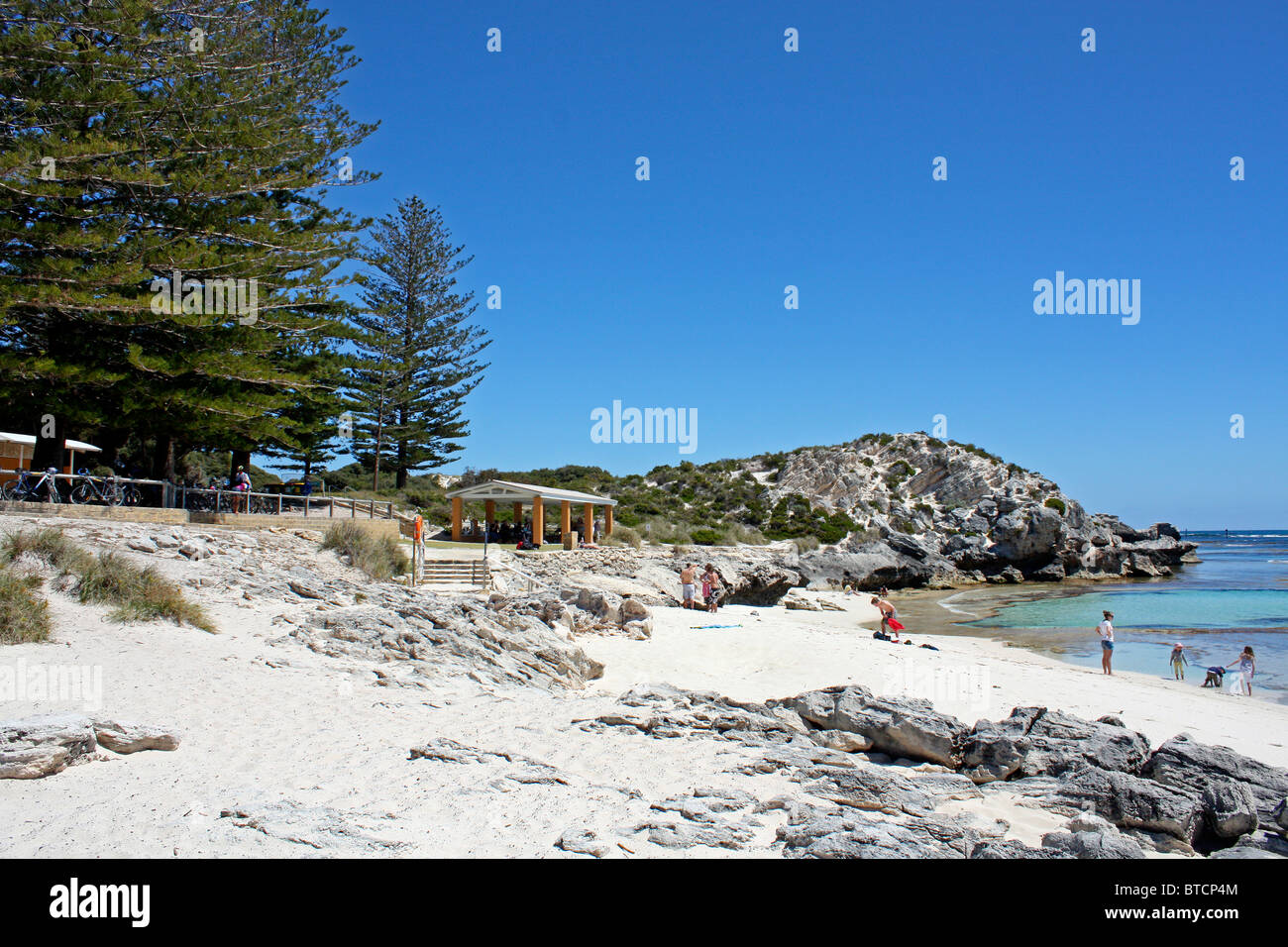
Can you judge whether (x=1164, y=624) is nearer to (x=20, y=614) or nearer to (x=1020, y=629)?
(x=1020, y=629)

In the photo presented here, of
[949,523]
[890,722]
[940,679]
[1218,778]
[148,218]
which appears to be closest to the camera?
[1218,778]

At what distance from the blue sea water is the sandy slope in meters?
4.32

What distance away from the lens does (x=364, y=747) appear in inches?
196

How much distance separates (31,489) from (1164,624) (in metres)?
26.8

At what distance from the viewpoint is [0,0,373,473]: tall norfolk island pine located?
15.4 meters

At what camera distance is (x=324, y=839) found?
3404 millimetres

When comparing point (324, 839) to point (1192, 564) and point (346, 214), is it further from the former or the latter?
point (1192, 564)

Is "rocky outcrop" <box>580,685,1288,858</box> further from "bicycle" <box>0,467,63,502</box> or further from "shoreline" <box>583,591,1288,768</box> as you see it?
"bicycle" <box>0,467,63,502</box>

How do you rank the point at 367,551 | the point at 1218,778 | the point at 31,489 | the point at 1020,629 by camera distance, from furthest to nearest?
the point at 1020,629 < the point at 367,551 < the point at 31,489 < the point at 1218,778

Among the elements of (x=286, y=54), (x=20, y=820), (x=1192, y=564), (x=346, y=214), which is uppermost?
(x=286, y=54)

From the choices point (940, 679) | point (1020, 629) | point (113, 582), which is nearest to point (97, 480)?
point (113, 582)

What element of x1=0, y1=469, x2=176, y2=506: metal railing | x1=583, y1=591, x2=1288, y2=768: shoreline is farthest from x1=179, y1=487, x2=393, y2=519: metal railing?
x1=583, y1=591, x2=1288, y2=768: shoreline
